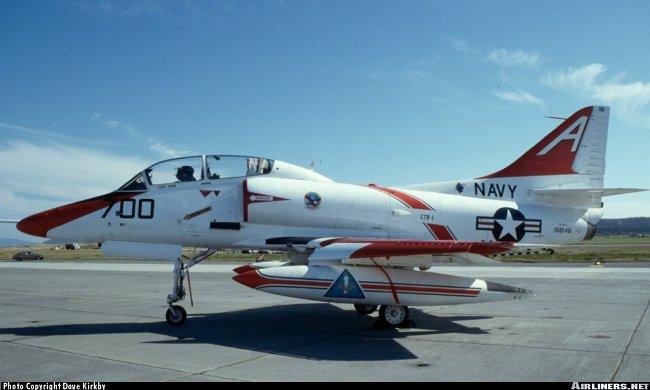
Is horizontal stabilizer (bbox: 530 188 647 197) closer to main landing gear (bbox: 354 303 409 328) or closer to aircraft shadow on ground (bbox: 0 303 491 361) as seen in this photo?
aircraft shadow on ground (bbox: 0 303 491 361)

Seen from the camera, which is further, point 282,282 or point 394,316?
point 394,316

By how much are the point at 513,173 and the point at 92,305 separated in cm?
1086

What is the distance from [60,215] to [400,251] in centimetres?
639

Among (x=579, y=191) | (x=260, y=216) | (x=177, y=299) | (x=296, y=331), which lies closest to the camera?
(x=296, y=331)

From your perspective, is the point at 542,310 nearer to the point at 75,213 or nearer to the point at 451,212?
the point at 451,212

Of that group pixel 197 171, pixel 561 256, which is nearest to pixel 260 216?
pixel 197 171

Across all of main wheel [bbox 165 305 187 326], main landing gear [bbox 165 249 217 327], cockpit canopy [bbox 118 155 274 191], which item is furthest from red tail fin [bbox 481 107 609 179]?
main wheel [bbox 165 305 187 326]

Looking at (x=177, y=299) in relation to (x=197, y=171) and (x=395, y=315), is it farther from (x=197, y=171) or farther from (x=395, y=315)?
(x=395, y=315)

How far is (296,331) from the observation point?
371 inches

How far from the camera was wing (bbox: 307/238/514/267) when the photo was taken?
8.55 metres

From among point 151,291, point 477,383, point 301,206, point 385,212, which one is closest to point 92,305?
point 151,291

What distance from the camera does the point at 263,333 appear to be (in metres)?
9.16

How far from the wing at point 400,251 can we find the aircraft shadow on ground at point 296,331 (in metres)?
1.24

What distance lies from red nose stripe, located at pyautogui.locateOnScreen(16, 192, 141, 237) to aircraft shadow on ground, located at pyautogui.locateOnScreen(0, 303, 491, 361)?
6.03 feet
